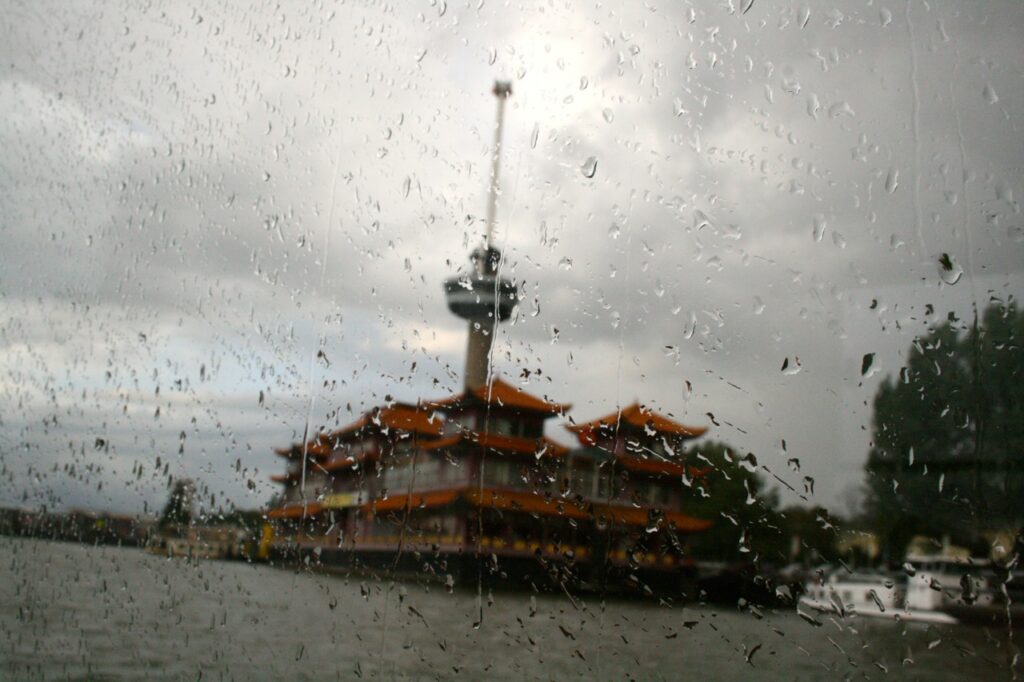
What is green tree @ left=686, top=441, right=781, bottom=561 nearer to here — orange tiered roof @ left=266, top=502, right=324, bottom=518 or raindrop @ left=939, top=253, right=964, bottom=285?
raindrop @ left=939, top=253, right=964, bottom=285

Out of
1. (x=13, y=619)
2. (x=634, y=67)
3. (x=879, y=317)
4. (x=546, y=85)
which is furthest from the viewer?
(x=13, y=619)

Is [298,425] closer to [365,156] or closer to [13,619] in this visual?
[365,156]

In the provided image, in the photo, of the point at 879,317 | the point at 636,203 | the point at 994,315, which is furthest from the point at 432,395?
the point at 994,315

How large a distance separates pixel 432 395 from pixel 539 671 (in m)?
0.77

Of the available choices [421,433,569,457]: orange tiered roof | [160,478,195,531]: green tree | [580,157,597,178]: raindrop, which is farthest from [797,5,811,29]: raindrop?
[160,478,195,531]: green tree

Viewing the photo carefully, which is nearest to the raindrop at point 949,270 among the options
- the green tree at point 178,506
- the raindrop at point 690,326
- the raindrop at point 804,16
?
the raindrop at point 690,326

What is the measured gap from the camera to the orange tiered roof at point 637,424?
2.00m

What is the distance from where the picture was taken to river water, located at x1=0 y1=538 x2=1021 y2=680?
1707 mm

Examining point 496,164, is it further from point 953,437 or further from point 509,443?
point 953,437

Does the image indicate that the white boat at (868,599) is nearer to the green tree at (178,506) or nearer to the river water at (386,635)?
the river water at (386,635)

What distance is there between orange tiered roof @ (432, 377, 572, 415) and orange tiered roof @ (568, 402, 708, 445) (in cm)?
8

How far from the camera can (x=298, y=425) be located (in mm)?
2965

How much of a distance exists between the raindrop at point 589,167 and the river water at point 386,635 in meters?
1.05

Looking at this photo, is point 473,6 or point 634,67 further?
point 473,6
